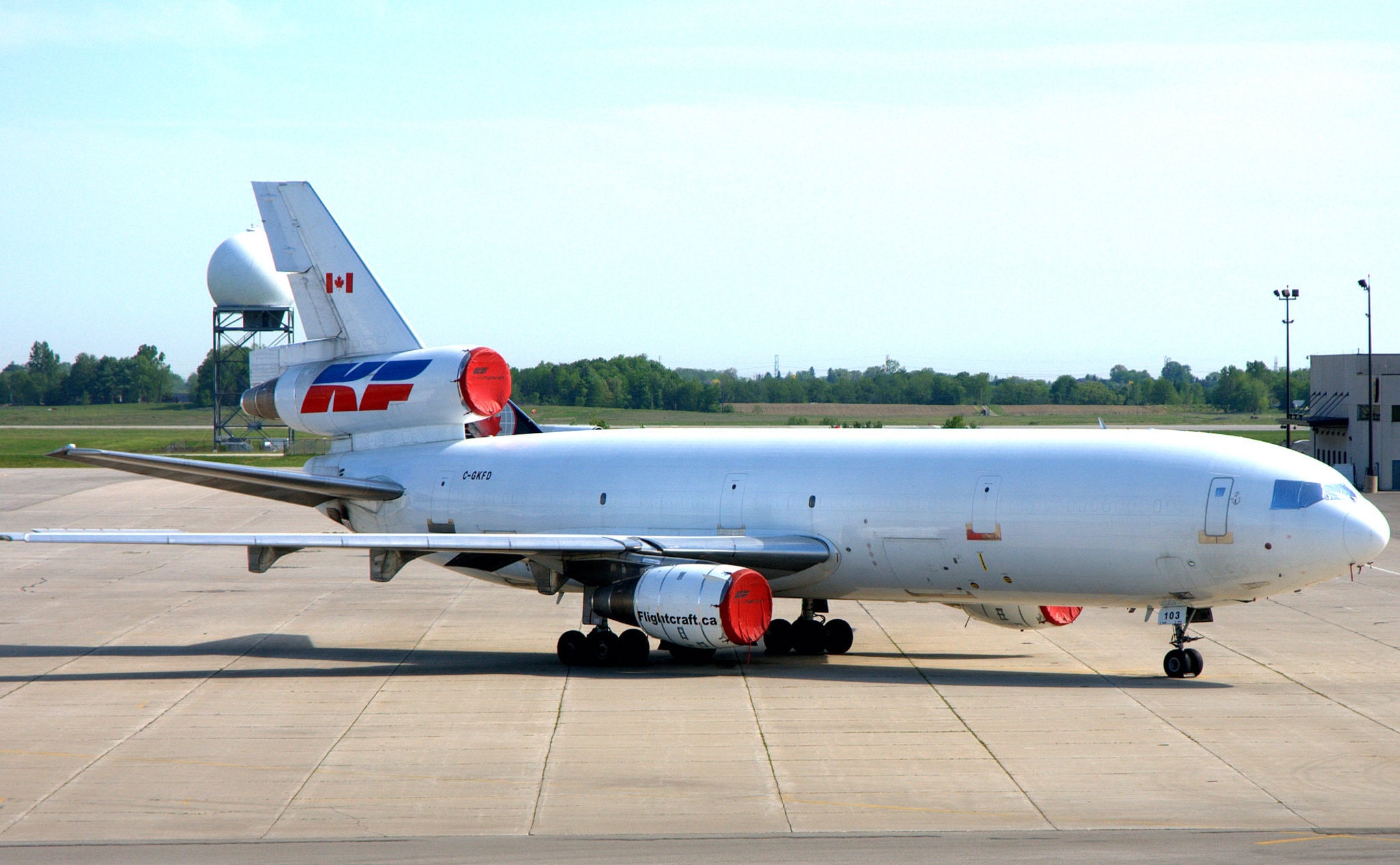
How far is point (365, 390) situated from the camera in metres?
28.3

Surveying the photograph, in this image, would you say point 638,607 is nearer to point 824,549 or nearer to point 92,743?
point 824,549

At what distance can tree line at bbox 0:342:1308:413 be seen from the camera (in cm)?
→ 12275

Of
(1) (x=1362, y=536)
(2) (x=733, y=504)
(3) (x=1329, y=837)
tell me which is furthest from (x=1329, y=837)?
(2) (x=733, y=504)

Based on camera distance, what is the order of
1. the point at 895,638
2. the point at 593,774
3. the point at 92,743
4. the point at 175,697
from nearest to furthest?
the point at 593,774 → the point at 92,743 → the point at 175,697 → the point at 895,638

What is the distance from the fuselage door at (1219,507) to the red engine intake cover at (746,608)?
706 cm

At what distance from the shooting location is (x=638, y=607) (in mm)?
22219

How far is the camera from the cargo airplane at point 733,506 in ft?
68.6

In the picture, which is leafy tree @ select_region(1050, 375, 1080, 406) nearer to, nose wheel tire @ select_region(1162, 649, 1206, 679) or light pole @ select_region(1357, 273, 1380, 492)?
light pole @ select_region(1357, 273, 1380, 492)

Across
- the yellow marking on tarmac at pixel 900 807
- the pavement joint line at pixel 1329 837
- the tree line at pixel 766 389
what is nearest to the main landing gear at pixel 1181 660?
the pavement joint line at pixel 1329 837

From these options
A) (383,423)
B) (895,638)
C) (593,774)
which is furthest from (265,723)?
(895,638)

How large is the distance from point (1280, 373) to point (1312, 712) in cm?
19476

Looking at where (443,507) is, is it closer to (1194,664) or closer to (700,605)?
(700,605)

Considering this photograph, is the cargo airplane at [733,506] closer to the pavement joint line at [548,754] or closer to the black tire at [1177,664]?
the black tire at [1177,664]

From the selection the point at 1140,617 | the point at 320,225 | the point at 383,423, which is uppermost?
the point at 320,225
